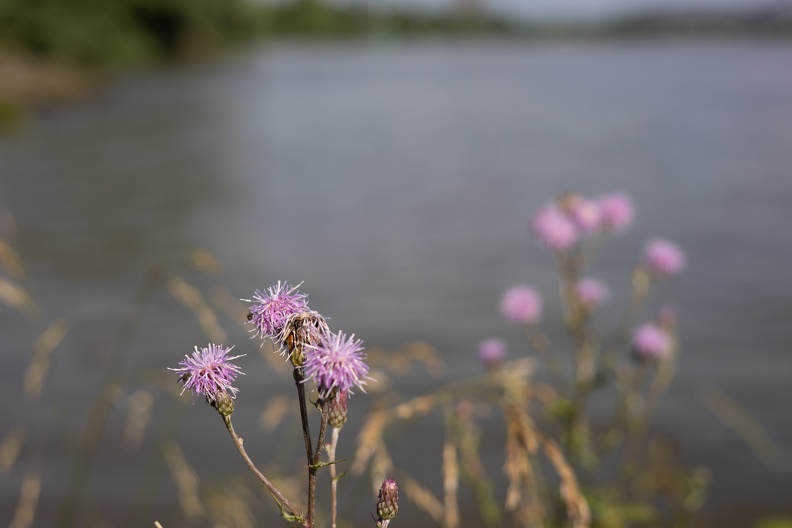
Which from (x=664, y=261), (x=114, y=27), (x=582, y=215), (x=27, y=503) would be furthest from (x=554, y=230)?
(x=114, y=27)

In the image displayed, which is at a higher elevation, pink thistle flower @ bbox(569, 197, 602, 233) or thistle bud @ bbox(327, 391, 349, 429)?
pink thistle flower @ bbox(569, 197, 602, 233)

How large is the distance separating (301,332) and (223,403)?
0.36 feet

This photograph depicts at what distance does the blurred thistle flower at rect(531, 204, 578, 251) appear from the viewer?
2.53m

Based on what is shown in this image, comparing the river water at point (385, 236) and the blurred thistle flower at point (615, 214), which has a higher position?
the river water at point (385, 236)

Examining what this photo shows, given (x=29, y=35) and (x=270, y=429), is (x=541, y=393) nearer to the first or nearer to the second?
(x=270, y=429)

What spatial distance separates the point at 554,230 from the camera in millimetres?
2529

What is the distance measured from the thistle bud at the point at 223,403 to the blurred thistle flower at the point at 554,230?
1669 mm

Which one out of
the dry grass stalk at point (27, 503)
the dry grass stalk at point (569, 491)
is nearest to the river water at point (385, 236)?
the dry grass stalk at point (27, 503)

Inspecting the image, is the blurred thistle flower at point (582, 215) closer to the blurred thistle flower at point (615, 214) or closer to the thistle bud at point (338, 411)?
the blurred thistle flower at point (615, 214)

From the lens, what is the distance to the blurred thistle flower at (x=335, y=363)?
3.03 ft

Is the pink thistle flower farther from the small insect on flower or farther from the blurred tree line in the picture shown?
the blurred tree line

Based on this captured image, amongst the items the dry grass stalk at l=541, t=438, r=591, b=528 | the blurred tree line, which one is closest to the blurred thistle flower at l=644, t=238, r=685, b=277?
the dry grass stalk at l=541, t=438, r=591, b=528

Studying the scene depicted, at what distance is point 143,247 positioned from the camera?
8.16 meters

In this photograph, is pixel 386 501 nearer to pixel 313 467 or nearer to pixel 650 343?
pixel 313 467
